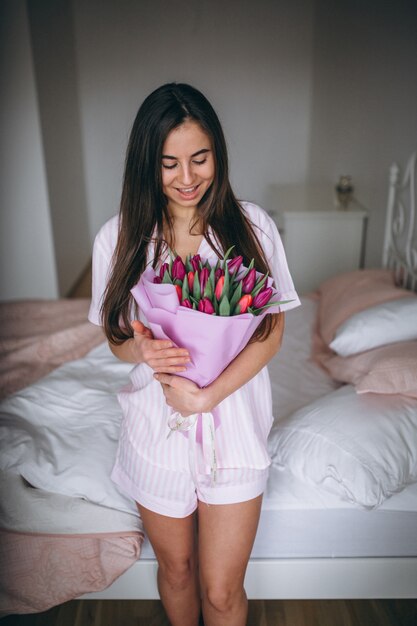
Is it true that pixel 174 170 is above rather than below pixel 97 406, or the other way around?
above

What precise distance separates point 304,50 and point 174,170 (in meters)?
4.40

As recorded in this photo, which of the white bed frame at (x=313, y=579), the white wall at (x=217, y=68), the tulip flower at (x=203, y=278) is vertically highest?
the white wall at (x=217, y=68)

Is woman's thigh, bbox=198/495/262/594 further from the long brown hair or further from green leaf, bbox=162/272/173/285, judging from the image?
green leaf, bbox=162/272/173/285

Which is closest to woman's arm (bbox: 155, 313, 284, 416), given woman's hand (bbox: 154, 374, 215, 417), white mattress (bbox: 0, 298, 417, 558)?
woman's hand (bbox: 154, 374, 215, 417)

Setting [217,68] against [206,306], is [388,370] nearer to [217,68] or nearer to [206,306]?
[206,306]

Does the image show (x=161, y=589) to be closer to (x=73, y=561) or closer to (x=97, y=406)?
(x=73, y=561)

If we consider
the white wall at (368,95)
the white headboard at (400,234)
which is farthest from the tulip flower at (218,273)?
the white wall at (368,95)

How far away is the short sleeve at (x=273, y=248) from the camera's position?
4.19 feet

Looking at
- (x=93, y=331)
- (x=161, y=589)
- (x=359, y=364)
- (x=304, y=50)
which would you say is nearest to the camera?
(x=161, y=589)

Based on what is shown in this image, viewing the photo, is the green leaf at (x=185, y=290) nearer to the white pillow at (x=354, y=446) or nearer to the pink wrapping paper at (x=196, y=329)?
the pink wrapping paper at (x=196, y=329)

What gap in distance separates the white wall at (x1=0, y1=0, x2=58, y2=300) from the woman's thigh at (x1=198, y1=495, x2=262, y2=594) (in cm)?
248

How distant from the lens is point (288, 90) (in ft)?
16.8

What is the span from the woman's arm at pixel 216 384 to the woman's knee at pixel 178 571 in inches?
15.0

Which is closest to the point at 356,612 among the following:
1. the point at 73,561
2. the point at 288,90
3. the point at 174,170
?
the point at 73,561
